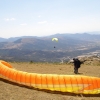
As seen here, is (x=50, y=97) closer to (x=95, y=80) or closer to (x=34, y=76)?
(x=34, y=76)

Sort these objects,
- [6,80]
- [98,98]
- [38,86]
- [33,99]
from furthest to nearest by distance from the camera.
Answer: [6,80] < [38,86] < [98,98] < [33,99]

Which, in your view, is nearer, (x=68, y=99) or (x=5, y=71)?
(x=68, y=99)

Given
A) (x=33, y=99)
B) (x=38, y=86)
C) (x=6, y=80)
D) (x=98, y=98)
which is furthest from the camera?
(x=6, y=80)

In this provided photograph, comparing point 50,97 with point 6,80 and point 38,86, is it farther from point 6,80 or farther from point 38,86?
point 6,80

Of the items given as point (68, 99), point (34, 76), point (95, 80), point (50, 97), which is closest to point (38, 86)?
point (34, 76)

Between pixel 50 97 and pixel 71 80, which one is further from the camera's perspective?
pixel 71 80

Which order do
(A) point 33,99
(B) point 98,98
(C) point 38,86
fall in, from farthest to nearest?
(C) point 38,86, (B) point 98,98, (A) point 33,99

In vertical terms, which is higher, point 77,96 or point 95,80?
point 95,80

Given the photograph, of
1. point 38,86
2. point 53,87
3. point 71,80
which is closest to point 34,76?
point 38,86

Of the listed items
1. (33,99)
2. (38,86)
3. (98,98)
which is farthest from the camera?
(38,86)
